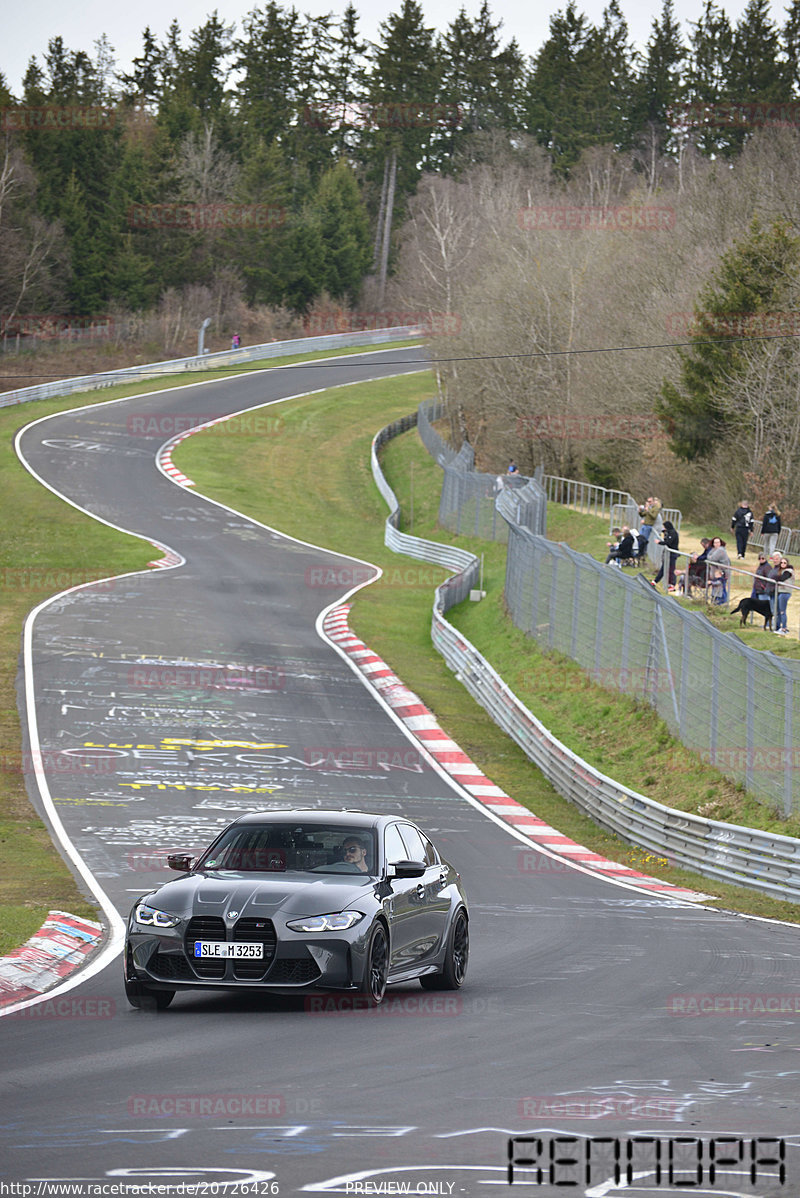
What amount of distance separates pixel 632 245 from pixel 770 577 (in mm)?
38341

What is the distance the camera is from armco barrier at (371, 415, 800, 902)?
19.2m

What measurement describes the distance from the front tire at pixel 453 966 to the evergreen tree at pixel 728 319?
129ft

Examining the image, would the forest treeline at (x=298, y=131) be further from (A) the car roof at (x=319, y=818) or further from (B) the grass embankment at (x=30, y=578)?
(A) the car roof at (x=319, y=818)

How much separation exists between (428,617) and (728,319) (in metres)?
14.6

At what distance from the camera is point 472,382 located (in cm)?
6825

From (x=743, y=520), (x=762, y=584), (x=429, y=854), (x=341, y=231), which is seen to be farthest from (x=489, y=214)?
(x=429, y=854)

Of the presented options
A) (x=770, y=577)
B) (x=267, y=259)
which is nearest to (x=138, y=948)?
(x=770, y=577)

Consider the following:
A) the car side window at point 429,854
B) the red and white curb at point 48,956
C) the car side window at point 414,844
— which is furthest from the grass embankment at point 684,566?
the red and white curb at point 48,956

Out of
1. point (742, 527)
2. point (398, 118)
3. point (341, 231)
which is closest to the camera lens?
point (742, 527)

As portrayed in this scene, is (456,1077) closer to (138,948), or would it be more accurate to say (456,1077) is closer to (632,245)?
(138,948)

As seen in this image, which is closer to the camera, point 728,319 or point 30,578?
point 30,578

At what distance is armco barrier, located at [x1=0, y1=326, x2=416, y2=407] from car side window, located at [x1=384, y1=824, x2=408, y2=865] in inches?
2607

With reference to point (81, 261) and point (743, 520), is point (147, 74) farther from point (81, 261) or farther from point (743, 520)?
point (743, 520)

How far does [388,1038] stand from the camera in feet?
30.2
